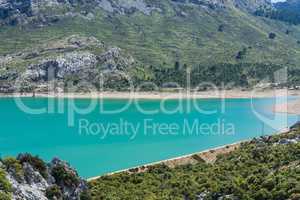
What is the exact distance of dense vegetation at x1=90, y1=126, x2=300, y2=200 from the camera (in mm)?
42812

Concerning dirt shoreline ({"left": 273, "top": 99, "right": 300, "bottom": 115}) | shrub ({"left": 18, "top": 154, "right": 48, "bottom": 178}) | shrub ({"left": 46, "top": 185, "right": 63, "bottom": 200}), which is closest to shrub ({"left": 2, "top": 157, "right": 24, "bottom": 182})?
shrub ({"left": 18, "top": 154, "right": 48, "bottom": 178})

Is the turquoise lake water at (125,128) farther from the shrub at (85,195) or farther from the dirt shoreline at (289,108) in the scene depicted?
the shrub at (85,195)

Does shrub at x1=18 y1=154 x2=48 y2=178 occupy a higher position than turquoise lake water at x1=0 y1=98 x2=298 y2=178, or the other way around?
shrub at x1=18 y1=154 x2=48 y2=178

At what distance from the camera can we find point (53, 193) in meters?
36.7

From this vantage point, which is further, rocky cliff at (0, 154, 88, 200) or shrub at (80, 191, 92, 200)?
shrub at (80, 191, 92, 200)

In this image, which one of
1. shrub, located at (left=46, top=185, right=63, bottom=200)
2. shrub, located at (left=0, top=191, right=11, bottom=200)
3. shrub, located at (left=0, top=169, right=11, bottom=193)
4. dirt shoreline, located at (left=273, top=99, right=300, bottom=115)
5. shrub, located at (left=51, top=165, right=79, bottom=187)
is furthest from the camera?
dirt shoreline, located at (left=273, top=99, right=300, bottom=115)

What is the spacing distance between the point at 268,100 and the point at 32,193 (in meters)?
164

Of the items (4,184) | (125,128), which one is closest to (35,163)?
(4,184)

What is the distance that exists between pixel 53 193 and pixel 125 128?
292 ft

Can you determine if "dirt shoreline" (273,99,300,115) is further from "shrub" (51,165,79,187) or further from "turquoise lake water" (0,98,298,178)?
"shrub" (51,165,79,187)

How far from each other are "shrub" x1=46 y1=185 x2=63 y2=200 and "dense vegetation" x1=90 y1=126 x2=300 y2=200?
10872 mm

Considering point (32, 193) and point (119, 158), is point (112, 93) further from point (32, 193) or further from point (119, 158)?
point (32, 193)

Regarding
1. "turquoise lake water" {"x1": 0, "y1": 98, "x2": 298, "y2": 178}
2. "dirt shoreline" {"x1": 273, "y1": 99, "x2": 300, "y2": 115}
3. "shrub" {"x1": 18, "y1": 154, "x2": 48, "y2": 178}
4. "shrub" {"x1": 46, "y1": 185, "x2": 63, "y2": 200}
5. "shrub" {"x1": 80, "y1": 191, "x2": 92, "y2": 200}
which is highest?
"shrub" {"x1": 18, "y1": 154, "x2": 48, "y2": 178}

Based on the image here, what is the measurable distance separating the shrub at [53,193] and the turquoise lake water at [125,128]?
40.5 metres
